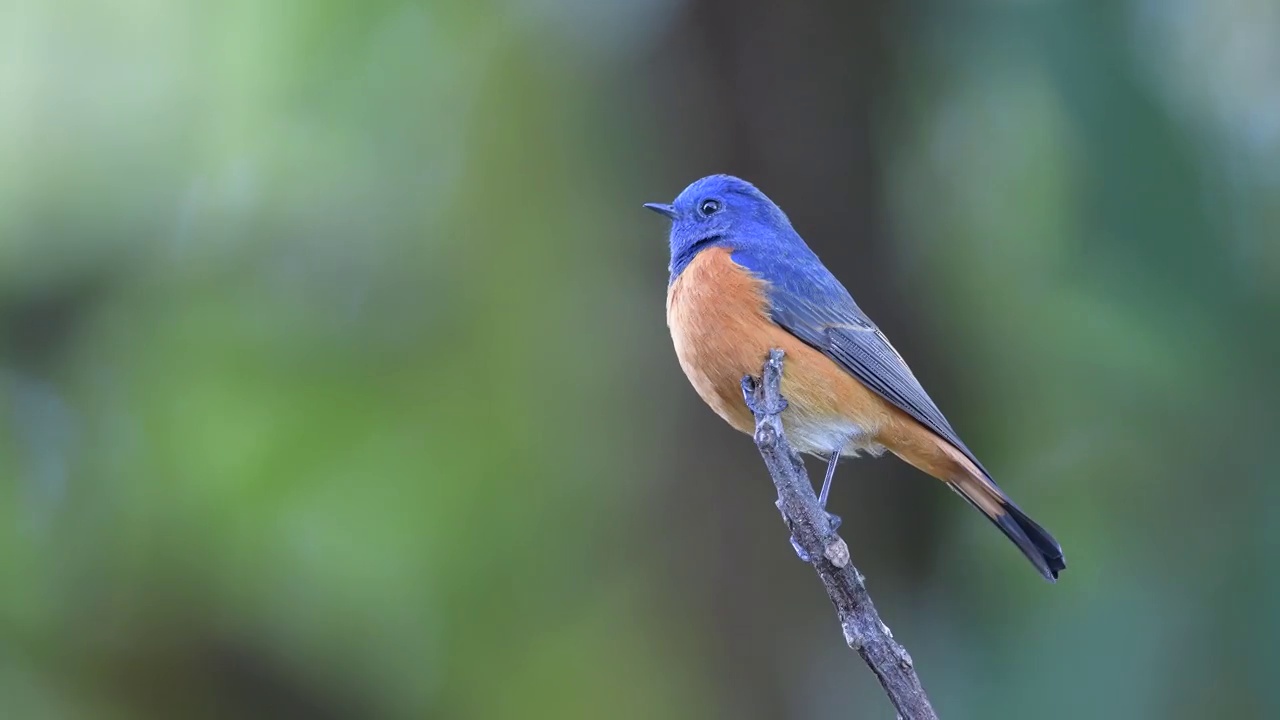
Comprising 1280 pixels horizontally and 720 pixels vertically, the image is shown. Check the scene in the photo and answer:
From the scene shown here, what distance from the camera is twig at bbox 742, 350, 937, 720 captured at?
3.29 m

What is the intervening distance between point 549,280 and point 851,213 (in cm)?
189

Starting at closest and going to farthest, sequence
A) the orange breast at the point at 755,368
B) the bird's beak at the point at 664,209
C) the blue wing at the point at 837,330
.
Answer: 1. the orange breast at the point at 755,368
2. the blue wing at the point at 837,330
3. the bird's beak at the point at 664,209

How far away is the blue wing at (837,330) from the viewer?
480 centimetres

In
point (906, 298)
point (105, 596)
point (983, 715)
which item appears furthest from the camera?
point (105, 596)

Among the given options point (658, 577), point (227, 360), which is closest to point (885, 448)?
point (658, 577)

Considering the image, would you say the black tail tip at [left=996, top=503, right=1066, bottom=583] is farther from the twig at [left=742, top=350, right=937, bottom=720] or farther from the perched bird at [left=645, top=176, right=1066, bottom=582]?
the twig at [left=742, top=350, right=937, bottom=720]

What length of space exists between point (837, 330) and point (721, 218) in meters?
0.90

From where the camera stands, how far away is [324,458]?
23.9ft

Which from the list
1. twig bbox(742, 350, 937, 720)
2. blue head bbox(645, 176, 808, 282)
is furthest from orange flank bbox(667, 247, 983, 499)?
twig bbox(742, 350, 937, 720)

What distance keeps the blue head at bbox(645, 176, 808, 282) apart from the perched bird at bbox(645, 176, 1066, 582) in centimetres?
25

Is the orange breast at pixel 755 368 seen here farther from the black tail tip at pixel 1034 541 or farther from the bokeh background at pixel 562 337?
the bokeh background at pixel 562 337

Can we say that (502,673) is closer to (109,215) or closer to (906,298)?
(906,298)

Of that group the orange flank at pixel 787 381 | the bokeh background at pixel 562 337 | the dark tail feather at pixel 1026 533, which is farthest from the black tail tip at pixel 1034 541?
the bokeh background at pixel 562 337

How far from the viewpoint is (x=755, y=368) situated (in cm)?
455
